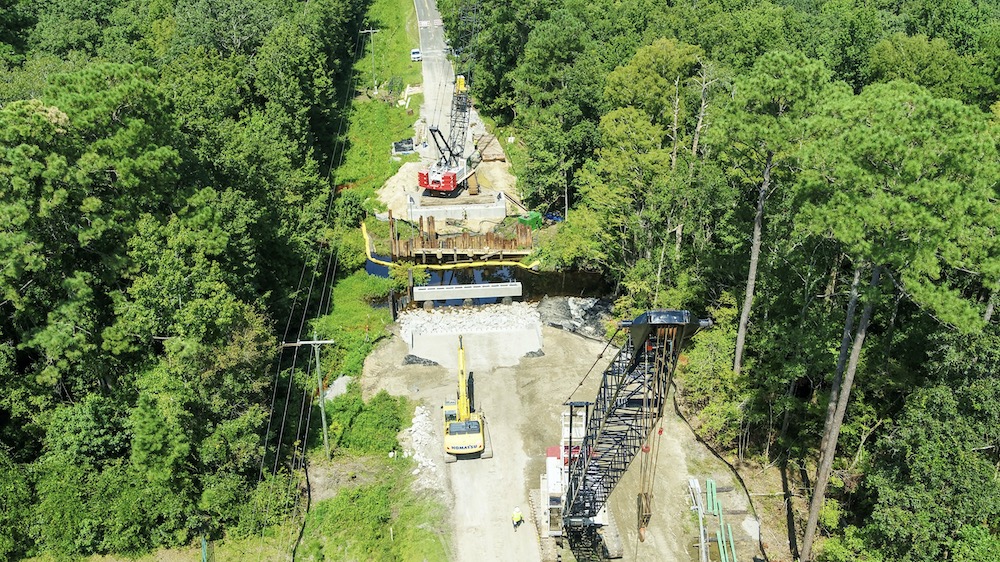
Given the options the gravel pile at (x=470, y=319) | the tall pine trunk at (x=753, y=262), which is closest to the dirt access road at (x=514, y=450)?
the gravel pile at (x=470, y=319)

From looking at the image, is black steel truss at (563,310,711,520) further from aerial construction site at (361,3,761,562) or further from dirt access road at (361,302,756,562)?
dirt access road at (361,302,756,562)

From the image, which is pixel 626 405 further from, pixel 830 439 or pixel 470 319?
pixel 470 319

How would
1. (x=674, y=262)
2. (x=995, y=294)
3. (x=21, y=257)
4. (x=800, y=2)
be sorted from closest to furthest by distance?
(x=995, y=294) → (x=21, y=257) → (x=674, y=262) → (x=800, y=2)

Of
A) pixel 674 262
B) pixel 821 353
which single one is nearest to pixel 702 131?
pixel 674 262

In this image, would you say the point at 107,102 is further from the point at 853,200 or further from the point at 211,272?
the point at 853,200

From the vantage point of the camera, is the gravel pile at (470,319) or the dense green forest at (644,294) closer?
the dense green forest at (644,294)

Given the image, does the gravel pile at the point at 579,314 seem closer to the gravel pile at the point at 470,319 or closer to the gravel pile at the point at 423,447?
the gravel pile at the point at 470,319
